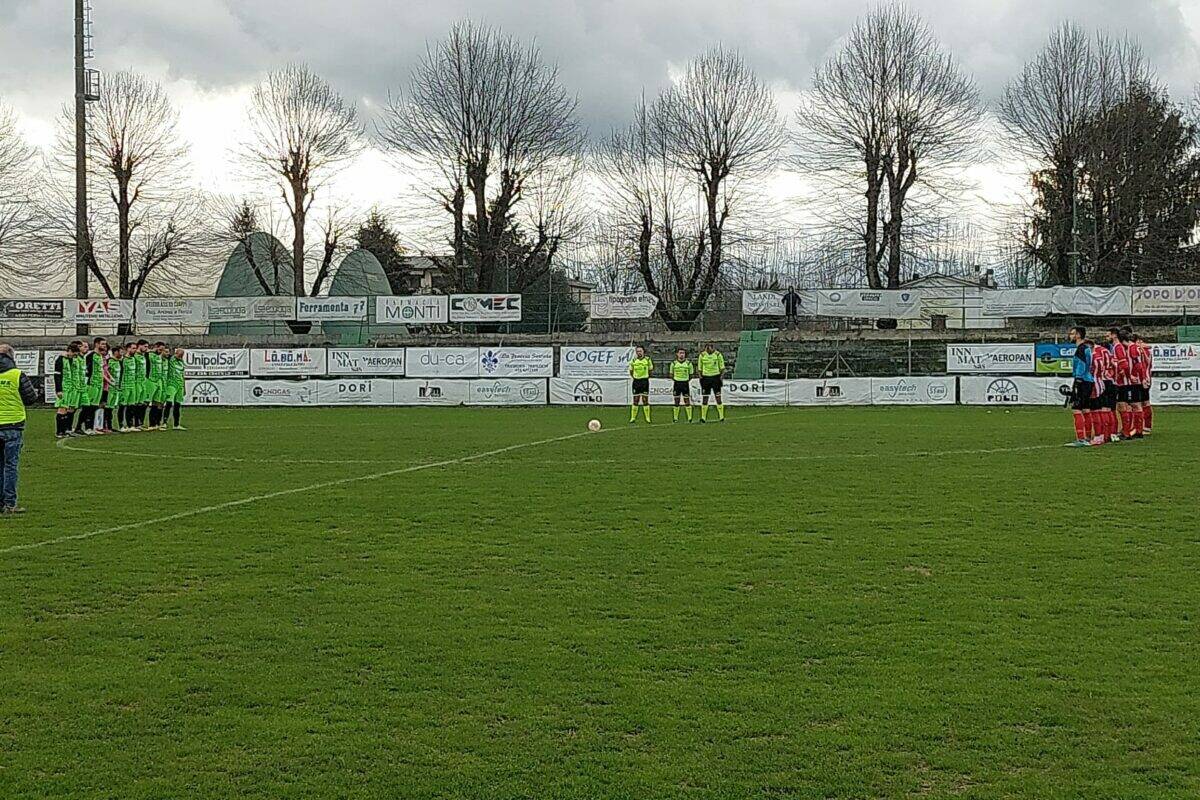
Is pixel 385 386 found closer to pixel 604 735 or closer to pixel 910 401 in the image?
pixel 910 401

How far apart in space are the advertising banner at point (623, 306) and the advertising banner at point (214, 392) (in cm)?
1384

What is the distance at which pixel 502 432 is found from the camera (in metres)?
24.8

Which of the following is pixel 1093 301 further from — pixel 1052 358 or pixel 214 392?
pixel 214 392

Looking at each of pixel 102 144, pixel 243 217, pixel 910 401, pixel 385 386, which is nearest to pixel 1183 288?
pixel 910 401

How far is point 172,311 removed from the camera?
45812 millimetres

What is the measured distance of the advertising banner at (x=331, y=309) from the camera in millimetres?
45656

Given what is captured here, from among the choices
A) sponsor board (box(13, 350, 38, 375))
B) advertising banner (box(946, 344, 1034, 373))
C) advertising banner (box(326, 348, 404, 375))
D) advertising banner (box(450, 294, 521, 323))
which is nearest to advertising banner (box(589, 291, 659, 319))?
advertising banner (box(450, 294, 521, 323))

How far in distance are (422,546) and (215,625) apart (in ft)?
9.67

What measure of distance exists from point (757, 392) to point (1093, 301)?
46.0 feet

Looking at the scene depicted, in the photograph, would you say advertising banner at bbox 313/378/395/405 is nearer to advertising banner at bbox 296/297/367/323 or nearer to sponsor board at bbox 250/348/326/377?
sponsor board at bbox 250/348/326/377

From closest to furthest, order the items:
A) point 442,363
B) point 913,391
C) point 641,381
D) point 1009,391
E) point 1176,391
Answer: point 641,381
point 1176,391
point 1009,391
point 913,391
point 442,363

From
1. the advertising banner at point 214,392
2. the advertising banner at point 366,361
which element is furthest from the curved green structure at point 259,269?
the advertising banner at point 214,392

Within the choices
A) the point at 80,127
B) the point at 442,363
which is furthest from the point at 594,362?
the point at 80,127

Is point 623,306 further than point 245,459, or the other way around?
point 623,306
